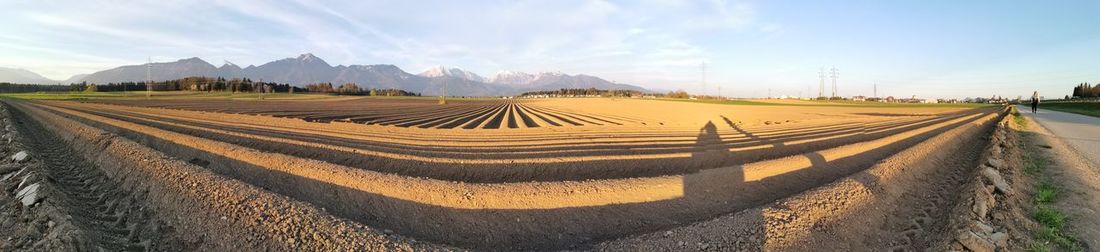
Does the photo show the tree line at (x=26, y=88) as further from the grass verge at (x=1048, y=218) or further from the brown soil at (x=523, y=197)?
the grass verge at (x=1048, y=218)

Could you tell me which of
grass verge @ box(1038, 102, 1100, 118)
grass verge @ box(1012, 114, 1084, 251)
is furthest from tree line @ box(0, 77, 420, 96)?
grass verge @ box(1038, 102, 1100, 118)

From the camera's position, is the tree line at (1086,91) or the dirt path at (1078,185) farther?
the tree line at (1086,91)

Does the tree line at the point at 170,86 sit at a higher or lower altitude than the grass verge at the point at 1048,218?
higher

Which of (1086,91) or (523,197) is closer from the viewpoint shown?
(523,197)

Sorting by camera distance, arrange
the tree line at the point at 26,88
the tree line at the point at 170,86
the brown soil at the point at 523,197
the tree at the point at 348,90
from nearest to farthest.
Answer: the brown soil at the point at 523,197 → the tree line at the point at 26,88 → the tree line at the point at 170,86 → the tree at the point at 348,90

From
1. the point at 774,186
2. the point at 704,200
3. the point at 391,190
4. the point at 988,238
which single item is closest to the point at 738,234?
the point at 704,200

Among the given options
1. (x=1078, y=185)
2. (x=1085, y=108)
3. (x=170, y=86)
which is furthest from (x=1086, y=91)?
(x=170, y=86)

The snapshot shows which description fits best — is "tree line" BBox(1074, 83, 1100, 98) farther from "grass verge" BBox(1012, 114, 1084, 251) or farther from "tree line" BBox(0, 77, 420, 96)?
"tree line" BBox(0, 77, 420, 96)

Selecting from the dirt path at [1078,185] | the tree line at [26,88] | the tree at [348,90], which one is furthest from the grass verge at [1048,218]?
the tree at [348,90]

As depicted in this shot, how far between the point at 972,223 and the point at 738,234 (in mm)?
2975

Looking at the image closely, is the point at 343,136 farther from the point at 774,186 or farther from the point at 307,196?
the point at 774,186

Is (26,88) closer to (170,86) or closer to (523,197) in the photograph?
(170,86)

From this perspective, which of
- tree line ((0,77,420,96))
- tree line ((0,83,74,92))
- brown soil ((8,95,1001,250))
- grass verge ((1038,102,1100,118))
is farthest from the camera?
tree line ((0,77,420,96))

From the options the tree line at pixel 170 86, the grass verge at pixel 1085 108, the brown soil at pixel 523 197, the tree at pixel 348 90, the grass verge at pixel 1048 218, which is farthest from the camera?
the tree at pixel 348 90
